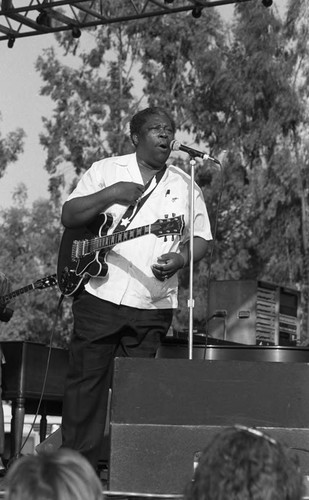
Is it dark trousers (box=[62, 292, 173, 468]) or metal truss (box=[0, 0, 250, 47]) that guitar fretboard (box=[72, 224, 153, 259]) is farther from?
metal truss (box=[0, 0, 250, 47])

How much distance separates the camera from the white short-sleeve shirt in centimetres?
509

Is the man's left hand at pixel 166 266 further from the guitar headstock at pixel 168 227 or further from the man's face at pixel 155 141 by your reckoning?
the man's face at pixel 155 141

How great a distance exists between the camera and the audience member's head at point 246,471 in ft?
6.66

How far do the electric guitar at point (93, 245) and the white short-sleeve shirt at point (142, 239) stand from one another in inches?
1.8

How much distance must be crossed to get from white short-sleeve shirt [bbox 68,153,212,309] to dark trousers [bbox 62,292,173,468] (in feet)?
0.21

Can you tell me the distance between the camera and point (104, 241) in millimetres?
5105

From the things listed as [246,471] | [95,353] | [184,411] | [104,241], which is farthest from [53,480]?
[104,241]

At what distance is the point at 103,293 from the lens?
507 centimetres

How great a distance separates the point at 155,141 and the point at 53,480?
3.43 m

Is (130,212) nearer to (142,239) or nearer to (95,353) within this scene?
(142,239)

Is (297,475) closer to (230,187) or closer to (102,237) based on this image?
(102,237)

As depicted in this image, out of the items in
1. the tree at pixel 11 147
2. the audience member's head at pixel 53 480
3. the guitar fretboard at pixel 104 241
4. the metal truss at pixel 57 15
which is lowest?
the audience member's head at pixel 53 480

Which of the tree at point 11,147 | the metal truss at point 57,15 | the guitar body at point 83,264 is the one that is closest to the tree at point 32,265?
the tree at point 11,147

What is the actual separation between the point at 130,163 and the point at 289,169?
63.1ft
